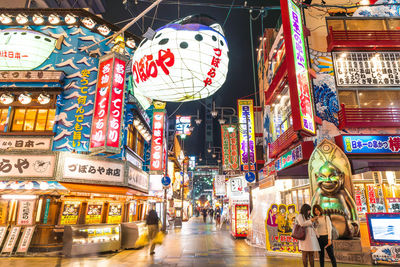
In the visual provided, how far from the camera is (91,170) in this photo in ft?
39.7

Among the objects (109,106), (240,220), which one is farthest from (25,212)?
(240,220)

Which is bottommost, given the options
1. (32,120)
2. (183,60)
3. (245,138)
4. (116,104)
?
(183,60)

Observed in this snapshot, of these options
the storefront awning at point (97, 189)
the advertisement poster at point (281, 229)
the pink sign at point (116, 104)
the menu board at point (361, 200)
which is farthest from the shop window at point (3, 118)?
the menu board at point (361, 200)

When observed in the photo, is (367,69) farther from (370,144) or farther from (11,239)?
(11,239)

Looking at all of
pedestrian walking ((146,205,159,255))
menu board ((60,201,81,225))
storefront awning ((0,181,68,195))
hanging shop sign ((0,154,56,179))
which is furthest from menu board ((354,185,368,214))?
hanging shop sign ((0,154,56,179))

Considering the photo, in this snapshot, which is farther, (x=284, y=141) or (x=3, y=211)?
(x=284, y=141)

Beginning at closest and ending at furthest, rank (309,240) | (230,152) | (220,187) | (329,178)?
(309,240) < (329,178) < (230,152) < (220,187)

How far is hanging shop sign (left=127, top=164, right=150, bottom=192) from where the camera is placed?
46.2 ft

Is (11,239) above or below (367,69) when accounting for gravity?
below

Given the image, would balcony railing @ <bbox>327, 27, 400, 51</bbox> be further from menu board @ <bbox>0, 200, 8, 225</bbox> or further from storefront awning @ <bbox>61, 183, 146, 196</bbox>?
menu board @ <bbox>0, 200, 8, 225</bbox>

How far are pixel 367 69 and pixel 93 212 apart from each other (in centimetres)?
1601

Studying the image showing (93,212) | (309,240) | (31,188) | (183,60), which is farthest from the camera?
(93,212)

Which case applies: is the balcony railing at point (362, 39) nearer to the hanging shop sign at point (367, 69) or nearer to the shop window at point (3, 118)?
the hanging shop sign at point (367, 69)

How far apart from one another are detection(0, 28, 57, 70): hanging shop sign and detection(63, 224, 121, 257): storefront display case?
29.5 feet
